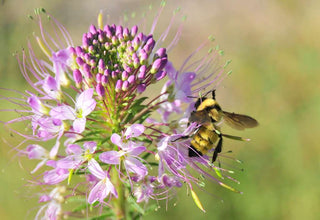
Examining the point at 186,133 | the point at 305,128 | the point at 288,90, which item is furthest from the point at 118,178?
the point at 288,90

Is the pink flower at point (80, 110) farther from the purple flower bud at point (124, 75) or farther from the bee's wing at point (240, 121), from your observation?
the bee's wing at point (240, 121)

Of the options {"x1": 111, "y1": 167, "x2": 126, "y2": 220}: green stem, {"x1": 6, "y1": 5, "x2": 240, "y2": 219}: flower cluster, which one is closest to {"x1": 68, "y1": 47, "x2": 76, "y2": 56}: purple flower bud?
{"x1": 6, "y1": 5, "x2": 240, "y2": 219}: flower cluster

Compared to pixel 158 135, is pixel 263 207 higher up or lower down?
lower down

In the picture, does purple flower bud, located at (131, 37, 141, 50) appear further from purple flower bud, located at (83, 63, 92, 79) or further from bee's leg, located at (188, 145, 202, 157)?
bee's leg, located at (188, 145, 202, 157)

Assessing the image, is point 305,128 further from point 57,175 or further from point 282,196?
point 57,175

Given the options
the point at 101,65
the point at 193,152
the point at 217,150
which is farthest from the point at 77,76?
the point at 217,150
